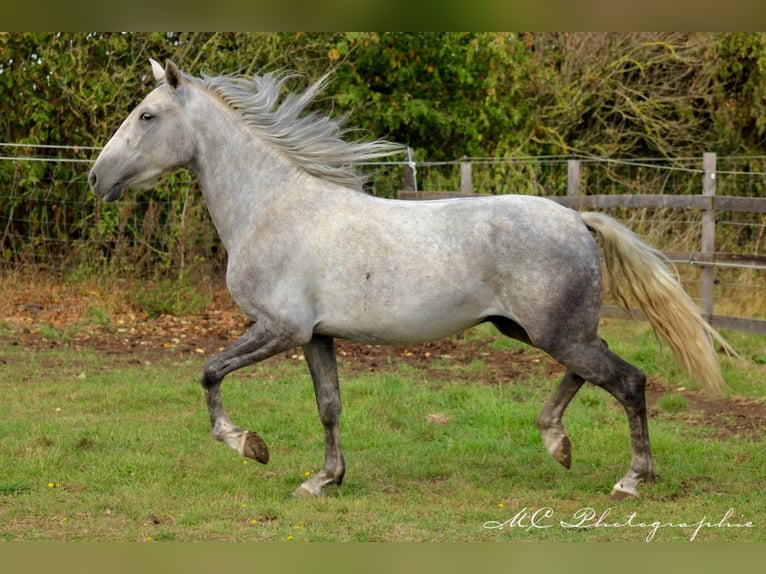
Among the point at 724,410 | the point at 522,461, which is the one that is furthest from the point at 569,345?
the point at 724,410

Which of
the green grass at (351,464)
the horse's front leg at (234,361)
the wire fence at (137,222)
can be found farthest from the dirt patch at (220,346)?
the horse's front leg at (234,361)

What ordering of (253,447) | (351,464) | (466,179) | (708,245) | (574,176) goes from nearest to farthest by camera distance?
(253,447), (351,464), (708,245), (574,176), (466,179)

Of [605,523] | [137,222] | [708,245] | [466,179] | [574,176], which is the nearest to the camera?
[605,523]

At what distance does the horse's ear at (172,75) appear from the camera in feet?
18.4

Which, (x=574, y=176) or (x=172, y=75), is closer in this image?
(x=172, y=75)

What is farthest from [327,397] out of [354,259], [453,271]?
[453,271]

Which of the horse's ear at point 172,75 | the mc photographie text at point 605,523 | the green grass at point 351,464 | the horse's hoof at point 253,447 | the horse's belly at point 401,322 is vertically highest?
the horse's ear at point 172,75

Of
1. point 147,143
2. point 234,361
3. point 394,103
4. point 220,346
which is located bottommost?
point 220,346

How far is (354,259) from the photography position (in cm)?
548

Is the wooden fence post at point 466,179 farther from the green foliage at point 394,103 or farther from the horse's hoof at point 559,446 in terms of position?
the horse's hoof at point 559,446

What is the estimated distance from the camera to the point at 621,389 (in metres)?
5.53

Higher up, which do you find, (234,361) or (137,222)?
(234,361)

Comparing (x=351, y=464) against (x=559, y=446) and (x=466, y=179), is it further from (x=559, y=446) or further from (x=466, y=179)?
(x=466, y=179)

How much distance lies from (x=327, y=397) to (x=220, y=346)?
4.83 m
